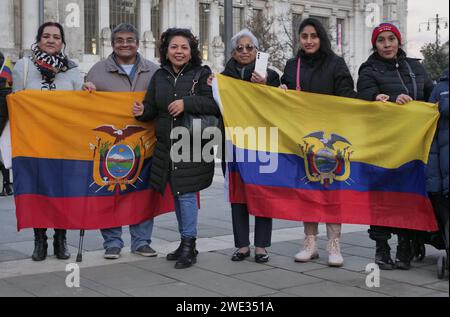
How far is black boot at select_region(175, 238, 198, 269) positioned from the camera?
5.92 metres

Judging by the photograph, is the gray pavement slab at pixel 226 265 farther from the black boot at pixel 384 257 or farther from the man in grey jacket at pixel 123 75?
the black boot at pixel 384 257

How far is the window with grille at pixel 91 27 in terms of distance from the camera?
131 feet

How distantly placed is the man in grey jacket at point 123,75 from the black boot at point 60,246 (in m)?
0.39

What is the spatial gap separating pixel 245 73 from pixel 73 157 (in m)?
1.88

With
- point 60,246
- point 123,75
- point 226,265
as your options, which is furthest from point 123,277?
point 123,75

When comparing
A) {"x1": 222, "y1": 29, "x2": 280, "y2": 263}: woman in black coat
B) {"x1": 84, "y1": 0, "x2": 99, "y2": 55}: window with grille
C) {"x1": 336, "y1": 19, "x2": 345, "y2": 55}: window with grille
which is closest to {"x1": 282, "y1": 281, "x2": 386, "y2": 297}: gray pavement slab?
{"x1": 222, "y1": 29, "x2": 280, "y2": 263}: woman in black coat

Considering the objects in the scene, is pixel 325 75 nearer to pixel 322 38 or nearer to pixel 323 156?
pixel 322 38

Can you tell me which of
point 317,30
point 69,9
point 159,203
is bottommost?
point 159,203

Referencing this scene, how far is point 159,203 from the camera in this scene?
265 inches
